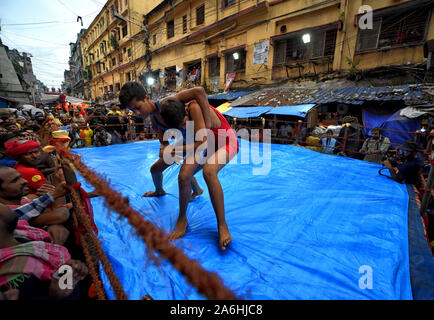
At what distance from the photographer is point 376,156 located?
5430 millimetres

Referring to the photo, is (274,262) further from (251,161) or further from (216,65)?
(216,65)

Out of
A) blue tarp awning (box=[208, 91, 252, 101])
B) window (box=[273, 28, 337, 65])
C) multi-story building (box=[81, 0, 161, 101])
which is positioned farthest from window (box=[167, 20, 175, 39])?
window (box=[273, 28, 337, 65])

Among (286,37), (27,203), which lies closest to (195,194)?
(27,203)

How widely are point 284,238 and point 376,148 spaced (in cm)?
587

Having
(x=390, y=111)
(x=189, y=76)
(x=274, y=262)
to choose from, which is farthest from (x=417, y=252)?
(x=189, y=76)

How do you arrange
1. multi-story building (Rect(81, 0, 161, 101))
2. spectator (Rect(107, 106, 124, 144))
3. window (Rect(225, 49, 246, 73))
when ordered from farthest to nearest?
1. multi-story building (Rect(81, 0, 161, 101))
2. window (Rect(225, 49, 246, 73))
3. spectator (Rect(107, 106, 124, 144))

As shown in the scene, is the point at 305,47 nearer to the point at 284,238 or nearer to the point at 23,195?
the point at 284,238

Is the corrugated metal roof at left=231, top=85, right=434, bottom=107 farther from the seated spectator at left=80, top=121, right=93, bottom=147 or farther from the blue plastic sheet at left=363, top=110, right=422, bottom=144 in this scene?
the seated spectator at left=80, top=121, right=93, bottom=147

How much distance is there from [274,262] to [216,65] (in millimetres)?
14062

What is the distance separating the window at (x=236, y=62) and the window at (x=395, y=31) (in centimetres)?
588

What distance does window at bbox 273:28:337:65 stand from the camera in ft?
28.3

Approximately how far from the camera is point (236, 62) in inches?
477

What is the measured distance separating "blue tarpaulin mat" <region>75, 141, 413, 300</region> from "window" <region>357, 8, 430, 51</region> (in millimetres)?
6999

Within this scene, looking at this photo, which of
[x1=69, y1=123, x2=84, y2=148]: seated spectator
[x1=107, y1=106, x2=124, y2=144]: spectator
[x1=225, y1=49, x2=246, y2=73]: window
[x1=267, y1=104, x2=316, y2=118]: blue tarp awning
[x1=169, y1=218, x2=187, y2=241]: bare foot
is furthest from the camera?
[x1=225, y1=49, x2=246, y2=73]: window
